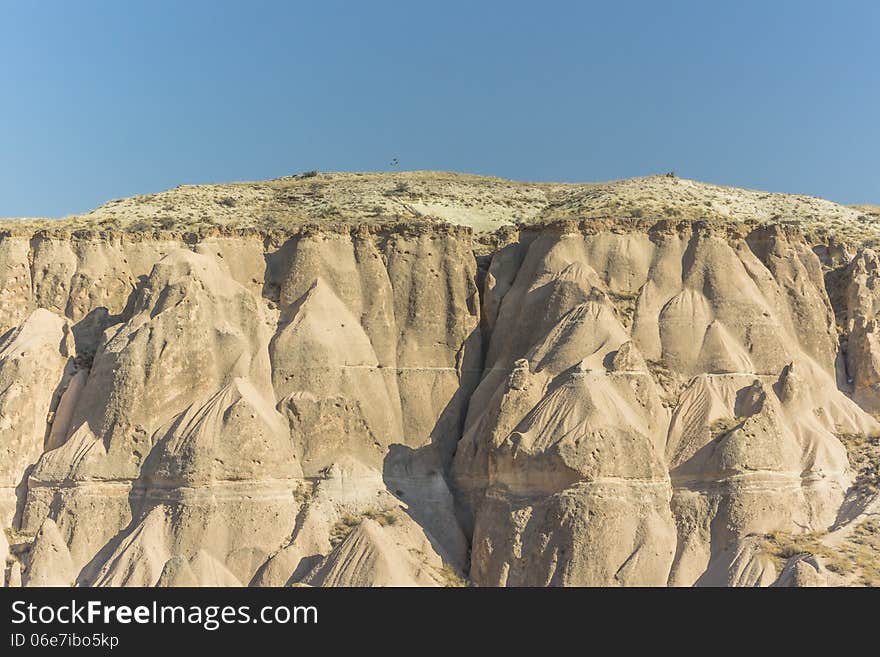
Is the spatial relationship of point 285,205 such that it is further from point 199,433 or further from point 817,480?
point 817,480

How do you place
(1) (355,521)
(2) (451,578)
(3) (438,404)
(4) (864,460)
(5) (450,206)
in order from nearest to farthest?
(2) (451,578) < (1) (355,521) < (4) (864,460) < (3) (438,404) < (5) (450,206)

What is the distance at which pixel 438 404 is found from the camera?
55094mm

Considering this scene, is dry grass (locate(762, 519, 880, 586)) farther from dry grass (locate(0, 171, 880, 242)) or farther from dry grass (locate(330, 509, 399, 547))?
dry grass (locate(0, 171, 880, 242))

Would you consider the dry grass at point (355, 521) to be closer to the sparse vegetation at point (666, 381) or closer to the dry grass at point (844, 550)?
the sparse vegetation at point (666, 381)

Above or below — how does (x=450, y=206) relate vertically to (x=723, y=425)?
above

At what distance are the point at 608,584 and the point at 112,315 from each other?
2255cm

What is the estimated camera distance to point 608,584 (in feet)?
151

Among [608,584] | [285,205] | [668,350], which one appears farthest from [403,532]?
[285,205]

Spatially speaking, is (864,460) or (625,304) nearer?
(864,460)

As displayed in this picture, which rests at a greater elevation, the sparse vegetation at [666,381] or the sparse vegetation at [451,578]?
the sparse vegetation at [666,381]

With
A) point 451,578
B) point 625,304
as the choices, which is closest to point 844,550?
point 451,578

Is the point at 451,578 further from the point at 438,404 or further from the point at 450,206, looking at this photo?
the point at 450,206

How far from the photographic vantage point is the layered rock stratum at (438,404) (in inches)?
1869

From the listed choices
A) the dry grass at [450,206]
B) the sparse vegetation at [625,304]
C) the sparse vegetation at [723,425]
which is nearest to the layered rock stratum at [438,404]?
the sparse vegetation at [625,304]
